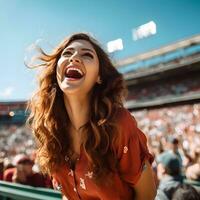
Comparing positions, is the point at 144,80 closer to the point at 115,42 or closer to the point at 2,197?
the point at 115,42

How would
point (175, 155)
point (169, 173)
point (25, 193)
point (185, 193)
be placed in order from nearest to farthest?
1. point (25, 193)
2. point (185, 193)
3. point (169, 173)
4. point (175, 155)

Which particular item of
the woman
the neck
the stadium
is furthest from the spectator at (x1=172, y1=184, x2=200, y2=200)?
the stadium

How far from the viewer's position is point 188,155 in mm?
5156

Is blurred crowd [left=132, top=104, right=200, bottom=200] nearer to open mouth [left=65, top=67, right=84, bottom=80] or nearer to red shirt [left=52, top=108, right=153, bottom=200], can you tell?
red shirt [left=52, top=108, right=153, bottom=200]

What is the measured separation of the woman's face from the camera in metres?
1.38

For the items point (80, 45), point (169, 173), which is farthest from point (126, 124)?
point (169, 173)

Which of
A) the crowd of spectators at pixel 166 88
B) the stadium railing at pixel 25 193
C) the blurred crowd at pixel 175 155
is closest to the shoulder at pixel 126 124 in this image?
the stadium railing at pixel 25 193

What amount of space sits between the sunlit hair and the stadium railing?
293mm

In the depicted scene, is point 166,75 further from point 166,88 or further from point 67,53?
point 67,53

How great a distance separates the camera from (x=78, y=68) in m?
1.38

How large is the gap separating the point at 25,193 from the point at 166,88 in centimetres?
1769

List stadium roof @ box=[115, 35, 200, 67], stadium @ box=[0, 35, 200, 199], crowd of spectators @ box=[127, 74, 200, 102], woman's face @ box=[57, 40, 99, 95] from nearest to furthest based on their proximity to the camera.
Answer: woman's face @ box=[57, 40, 99, 95], stadium @ box=[0, 35, 200, 199], crowd of spectators @ box=[127, 74, 200, 102], stadium roof @ box=[115, 35, 200, 67]

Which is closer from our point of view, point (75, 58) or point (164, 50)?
point (75, 58)

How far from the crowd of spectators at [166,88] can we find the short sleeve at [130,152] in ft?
54.3
